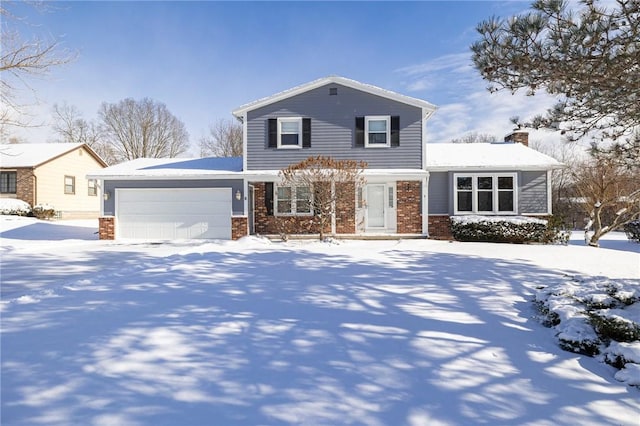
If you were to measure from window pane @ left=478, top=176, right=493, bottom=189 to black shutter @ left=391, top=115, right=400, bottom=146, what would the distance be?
3727 mm

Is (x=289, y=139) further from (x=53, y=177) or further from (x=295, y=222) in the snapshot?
(x=53, y=177)

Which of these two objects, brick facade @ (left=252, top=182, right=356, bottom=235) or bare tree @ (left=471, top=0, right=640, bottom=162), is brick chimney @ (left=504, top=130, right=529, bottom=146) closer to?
brick facade @ (left=252, top=182, right=356, bottom=235)

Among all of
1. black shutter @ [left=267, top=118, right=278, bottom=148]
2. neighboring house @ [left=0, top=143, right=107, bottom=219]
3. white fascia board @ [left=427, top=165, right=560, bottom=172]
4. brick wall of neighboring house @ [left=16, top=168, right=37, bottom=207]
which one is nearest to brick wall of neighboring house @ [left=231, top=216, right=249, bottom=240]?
black shutter @ [left=267, top=118, right=278, bottom=148]

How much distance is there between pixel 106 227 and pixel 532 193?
17.4 meters

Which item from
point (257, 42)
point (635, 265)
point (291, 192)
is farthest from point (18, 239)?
point (635, 265)

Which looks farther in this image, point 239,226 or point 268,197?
point 268,197

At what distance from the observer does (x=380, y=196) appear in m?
14.6

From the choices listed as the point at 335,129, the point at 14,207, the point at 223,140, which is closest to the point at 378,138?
the point at 335,129

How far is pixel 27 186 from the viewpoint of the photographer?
72.2ft

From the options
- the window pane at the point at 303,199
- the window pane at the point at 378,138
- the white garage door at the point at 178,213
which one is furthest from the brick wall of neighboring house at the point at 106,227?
the window pane at the point at 378,138

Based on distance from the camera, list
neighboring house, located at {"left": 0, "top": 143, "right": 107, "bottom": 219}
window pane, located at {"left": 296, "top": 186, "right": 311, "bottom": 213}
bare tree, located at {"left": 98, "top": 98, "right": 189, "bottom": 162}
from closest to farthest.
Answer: window pane, located at {"left": 296, "top": 186, "right": 311, "bottom": 213} < neighboring house, located at {"left": 0, "top": 143, "right": 107, "bottom": 219} < bare tree, located at {"left": 98, "top": 98, "right": 189, "bottom": 162}

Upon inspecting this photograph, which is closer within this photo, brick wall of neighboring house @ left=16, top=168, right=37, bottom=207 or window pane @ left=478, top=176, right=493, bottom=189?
window pane @ left=478, top=176, right=493, bottom=189

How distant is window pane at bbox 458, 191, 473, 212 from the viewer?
14.3 m

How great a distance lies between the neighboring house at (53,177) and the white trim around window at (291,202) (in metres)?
12.7
